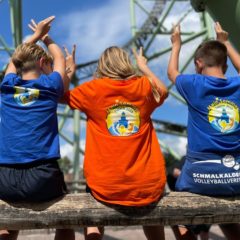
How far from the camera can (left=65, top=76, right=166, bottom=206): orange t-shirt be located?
3229 mm

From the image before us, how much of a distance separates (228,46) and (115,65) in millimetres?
1014

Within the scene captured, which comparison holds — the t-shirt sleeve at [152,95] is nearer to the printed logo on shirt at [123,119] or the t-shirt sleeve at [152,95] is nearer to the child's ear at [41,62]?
the printed logo on shirt at [123,119]

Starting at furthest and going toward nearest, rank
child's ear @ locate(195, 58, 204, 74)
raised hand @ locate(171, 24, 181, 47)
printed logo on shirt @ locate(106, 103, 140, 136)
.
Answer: raised hand @ locate(171, 24, 181, 47)
child's ear @ locate(195, 58, 204, 74)
printed logo on shirt @ locate(106, 103, 140, 136)

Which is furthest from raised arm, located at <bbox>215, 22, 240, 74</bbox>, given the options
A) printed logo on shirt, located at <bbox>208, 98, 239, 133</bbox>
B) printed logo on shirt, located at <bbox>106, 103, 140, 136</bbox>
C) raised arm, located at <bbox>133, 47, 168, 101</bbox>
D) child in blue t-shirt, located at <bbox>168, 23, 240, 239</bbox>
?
printed logo on shirt, located at <bbox>106, 103, 140, 136</bbox>

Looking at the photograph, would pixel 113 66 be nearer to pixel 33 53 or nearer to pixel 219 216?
pixel 33 53

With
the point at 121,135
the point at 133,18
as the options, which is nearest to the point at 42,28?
the point at 121,135

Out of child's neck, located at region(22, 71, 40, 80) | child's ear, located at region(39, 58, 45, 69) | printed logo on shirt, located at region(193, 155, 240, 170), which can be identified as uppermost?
child's ear, located at region(39, 58, 45, 69)

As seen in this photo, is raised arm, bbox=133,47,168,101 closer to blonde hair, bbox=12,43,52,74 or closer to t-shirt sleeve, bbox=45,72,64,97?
t-shirt sleeve, bbox=45,72,64,97

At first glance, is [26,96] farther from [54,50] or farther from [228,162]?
[228,162]

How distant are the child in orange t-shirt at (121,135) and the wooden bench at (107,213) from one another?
0.08 meters

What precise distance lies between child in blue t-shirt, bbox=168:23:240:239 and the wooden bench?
0.14 metres

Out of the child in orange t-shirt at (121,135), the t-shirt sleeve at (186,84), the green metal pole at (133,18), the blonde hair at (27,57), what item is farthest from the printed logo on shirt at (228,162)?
the green metal pole at (133,18)

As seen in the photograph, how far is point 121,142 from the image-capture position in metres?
3.30

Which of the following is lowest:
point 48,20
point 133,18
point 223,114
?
point 133,18
